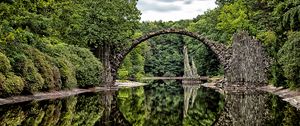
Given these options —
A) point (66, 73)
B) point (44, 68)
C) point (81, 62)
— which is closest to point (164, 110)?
point (44, 68)

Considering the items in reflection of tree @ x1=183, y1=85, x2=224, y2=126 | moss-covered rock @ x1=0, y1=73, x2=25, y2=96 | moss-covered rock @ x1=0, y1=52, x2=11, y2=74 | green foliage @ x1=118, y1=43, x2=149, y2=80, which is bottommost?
reflection of tree @ x1=183, y1=85, x2=224, y2=126

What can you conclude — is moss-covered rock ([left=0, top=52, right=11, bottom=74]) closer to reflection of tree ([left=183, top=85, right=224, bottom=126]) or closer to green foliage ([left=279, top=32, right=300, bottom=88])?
reflection of tree ([left=183, top=85, right=224, bottom=126])

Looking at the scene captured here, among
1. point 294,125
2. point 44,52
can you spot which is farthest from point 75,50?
point 294,125

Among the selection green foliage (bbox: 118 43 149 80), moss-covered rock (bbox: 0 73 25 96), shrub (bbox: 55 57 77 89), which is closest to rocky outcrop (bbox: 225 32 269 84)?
shrub (bbox: 55 57 77 89)

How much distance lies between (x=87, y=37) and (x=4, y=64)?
19.5 meters

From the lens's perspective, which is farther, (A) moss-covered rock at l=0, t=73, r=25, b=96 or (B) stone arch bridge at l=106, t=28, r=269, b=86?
(B) stone arch bridge at l=106, t=28, r=269, b=86

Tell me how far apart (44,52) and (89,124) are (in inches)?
898

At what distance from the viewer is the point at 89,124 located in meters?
14.6

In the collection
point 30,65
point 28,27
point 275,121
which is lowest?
point 275,121

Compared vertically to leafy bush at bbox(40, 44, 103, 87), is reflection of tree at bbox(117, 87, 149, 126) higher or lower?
lower

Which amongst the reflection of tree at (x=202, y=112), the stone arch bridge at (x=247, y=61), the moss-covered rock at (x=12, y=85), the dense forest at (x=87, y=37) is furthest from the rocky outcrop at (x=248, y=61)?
the moss-covered rock at (x=12, y=85)

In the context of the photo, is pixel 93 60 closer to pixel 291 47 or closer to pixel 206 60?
pixel 291 47

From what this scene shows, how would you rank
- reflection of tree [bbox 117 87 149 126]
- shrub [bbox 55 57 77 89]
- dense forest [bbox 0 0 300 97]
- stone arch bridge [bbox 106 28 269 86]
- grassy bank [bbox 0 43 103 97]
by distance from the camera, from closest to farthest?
reflection of tree [bbox 117 87 149 126] → grassy bank [bbox 0 43 103 97] → dense forest [bbox 0 0 300 97] → shrub [bbox 55 57 77 89] → stone arch bridge [bbox 106 28 269 86]

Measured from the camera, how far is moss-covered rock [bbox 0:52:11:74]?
24.9 meters
